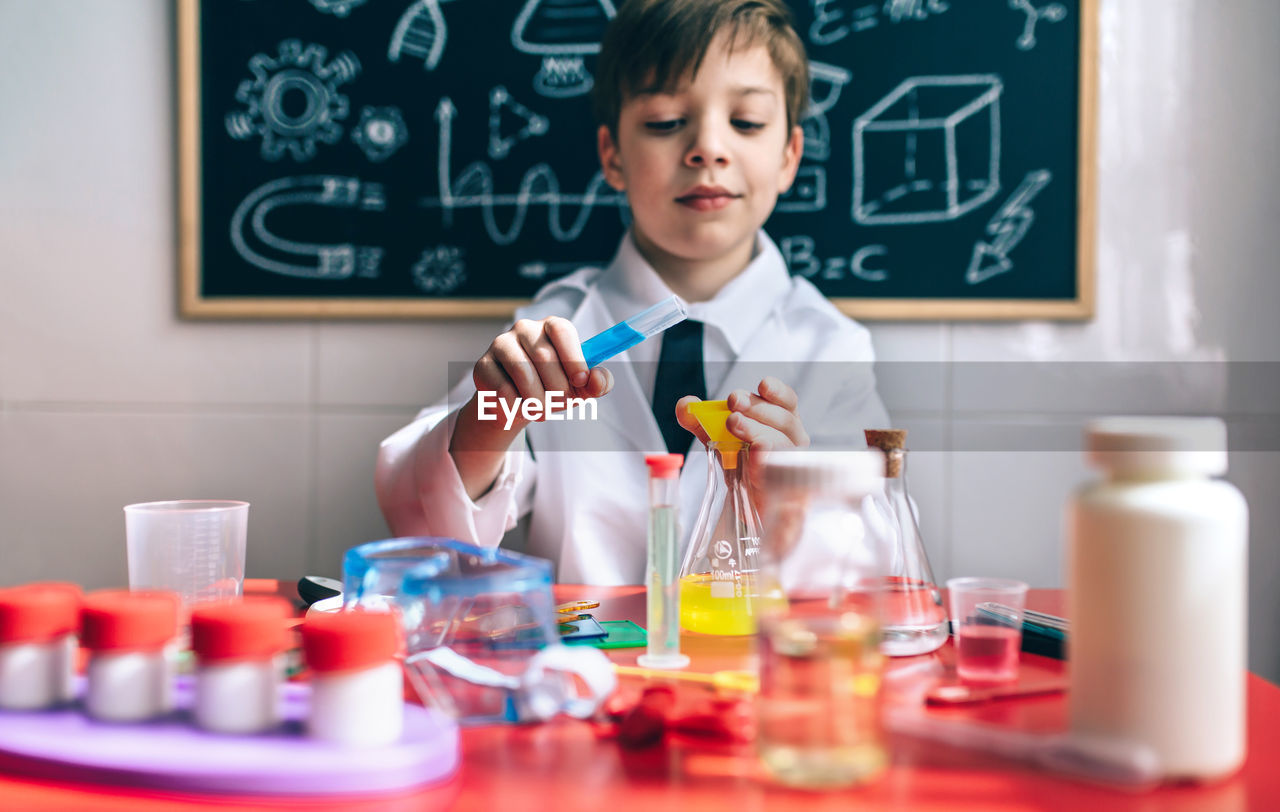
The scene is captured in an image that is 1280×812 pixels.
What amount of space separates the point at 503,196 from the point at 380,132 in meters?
0.25

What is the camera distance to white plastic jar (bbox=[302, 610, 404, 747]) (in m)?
0.49

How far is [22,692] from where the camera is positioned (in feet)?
1.84

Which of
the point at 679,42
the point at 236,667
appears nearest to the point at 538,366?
the point at 236,667

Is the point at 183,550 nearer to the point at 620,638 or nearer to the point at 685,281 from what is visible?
the point at 620,638

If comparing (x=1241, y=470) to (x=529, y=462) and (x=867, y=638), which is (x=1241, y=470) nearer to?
(x=529, y=462)

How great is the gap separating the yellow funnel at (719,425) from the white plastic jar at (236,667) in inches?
15.8

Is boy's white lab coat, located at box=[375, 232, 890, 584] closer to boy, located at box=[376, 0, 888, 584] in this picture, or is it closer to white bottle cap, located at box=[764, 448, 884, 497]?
boy, located at box=[376, 0, 888, 584]

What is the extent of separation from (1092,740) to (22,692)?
624 mm

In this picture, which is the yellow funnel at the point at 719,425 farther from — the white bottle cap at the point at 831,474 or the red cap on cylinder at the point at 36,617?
the red cap on cylinder at the point at 36,617

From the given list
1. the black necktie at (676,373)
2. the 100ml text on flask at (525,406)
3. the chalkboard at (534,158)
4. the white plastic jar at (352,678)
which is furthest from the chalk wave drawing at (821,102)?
the white plastic jar at (352,678)

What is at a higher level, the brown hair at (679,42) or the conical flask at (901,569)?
the brown hair at (679,42)

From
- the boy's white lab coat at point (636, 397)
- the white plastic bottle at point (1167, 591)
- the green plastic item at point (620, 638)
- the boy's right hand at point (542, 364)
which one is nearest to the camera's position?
the white plastic bottle at point (1167, 591)

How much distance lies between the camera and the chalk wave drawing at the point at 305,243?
1.64 metres

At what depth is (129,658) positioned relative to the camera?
0.54m
